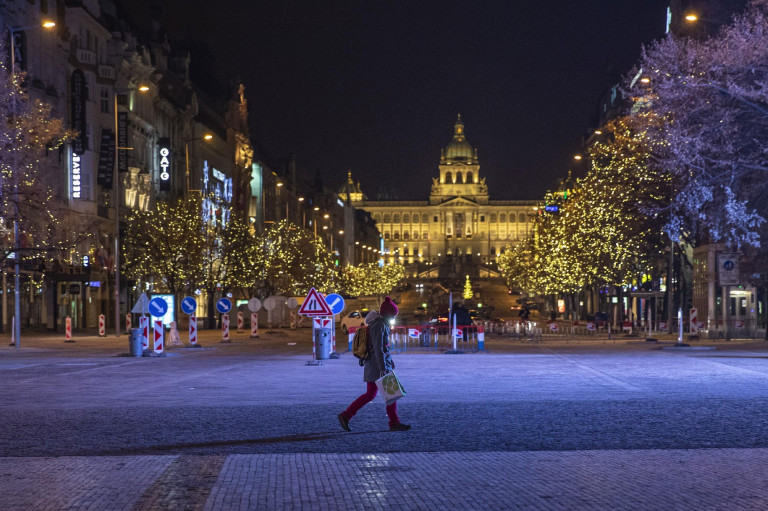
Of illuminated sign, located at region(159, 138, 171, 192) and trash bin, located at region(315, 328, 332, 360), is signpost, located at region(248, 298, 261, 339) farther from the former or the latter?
illuminated sign, located at region(159, 138, 171, 192)

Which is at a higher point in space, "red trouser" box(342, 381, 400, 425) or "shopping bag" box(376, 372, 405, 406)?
"shopping bag" box(376, 372, 405, 406)

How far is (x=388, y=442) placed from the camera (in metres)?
13.5

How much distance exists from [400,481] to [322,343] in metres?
21.6

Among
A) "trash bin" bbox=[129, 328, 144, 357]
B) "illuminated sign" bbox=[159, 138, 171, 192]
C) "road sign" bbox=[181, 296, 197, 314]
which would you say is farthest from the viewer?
"illuminated sign" bbox=[159, 138, 171, 192]

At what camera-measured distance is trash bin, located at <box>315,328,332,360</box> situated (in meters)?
31.7

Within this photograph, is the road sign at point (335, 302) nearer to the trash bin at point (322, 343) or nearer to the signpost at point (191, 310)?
the trash bin at point (322, 343)

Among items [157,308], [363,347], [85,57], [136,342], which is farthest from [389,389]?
[85,57]

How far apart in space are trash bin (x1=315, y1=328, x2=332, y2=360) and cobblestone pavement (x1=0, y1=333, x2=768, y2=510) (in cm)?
589

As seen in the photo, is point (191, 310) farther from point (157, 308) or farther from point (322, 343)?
point (322, 343)

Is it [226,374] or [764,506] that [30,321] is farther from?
[764,506]

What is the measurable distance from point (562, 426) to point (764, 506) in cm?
578

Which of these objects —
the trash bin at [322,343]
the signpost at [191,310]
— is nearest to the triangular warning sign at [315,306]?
the trash bin at [322,343]

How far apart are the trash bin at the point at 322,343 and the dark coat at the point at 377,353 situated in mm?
16738

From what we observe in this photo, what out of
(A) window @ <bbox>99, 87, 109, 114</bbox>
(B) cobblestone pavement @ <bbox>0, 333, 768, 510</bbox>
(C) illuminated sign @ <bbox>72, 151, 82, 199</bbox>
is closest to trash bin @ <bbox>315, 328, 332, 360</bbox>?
(B) cobblestone pavement @ <bbox>0, 333, 768, 510</bbox>
